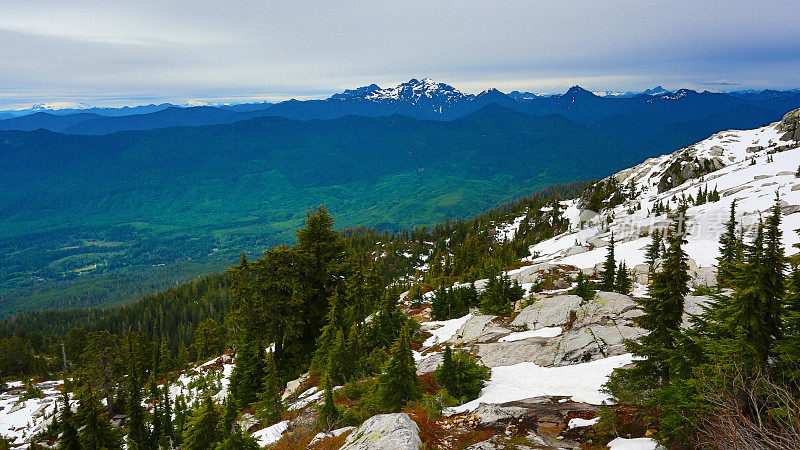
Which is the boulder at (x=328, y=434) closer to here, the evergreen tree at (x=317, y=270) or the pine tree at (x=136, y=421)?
the evergreen tree at (x=317, y=270)

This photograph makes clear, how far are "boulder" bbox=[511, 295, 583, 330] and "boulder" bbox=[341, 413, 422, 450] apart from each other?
17686 mm

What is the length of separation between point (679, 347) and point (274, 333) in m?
22.0

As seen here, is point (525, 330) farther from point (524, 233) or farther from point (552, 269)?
point (524, 233)

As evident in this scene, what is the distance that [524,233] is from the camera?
431 ft

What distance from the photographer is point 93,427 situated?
79.2 feet

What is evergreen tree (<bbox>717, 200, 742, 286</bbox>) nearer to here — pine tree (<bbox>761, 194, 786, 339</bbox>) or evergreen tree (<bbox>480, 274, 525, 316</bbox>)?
pine tree (<bbox>761, 194, 786, 339</bbox>)

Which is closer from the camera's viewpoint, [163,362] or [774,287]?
[774,287]

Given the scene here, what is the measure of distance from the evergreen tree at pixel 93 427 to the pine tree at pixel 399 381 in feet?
70.9

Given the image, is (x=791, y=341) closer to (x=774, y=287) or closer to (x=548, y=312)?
(x=774, y=287)

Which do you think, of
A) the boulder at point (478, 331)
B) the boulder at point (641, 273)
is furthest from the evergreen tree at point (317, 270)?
the boulder at point (641, 273)

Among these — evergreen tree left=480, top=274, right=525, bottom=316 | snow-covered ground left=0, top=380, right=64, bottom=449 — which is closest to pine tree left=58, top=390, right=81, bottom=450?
snow-covered ground left=0, top=380, right=64, bottom=449

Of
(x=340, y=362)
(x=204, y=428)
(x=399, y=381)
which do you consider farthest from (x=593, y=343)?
(x=204, y=428)

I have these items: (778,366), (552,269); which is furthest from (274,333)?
(552,269)

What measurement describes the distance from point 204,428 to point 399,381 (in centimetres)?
910
